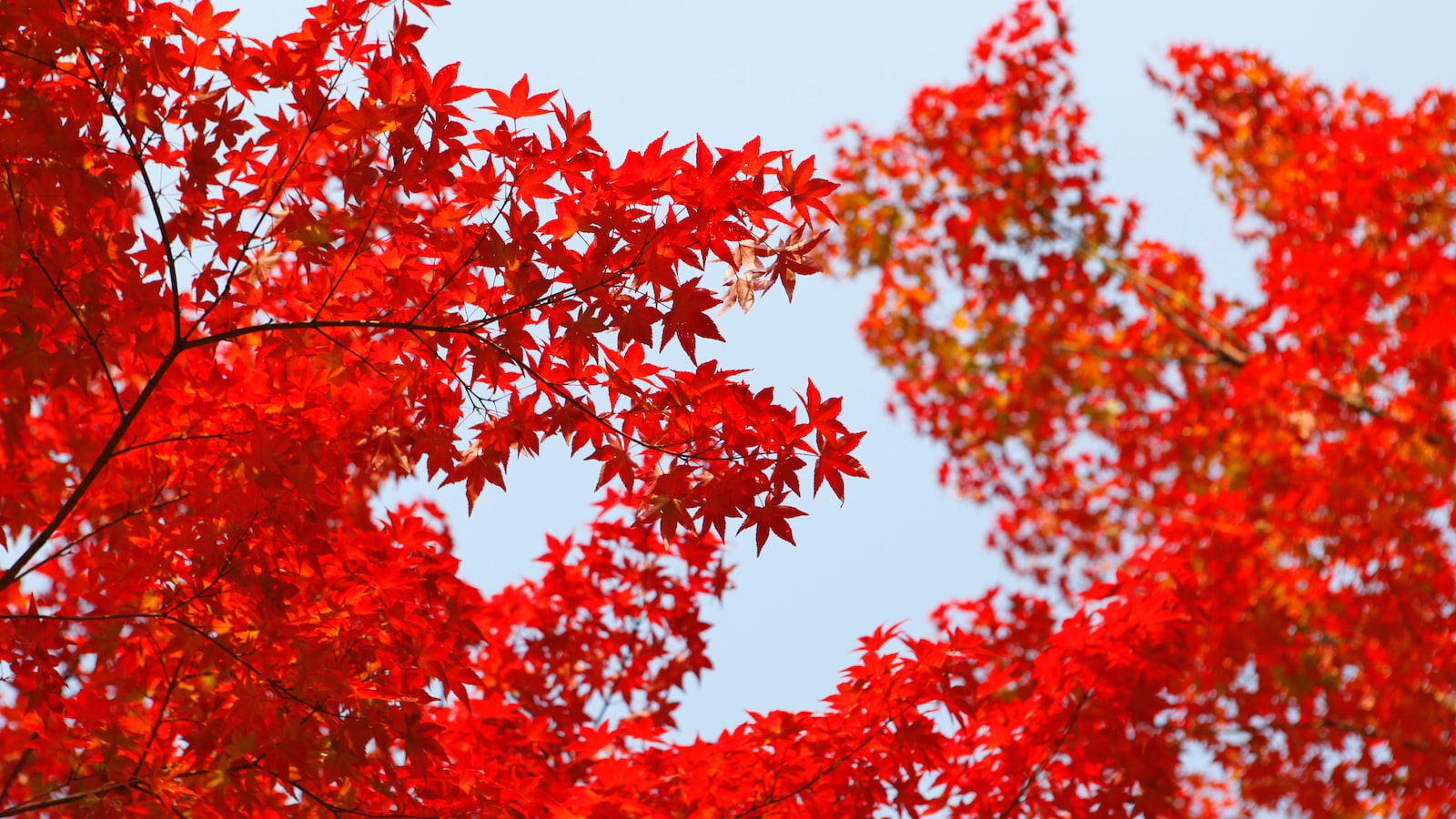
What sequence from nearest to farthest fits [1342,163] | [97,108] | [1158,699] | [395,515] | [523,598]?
[97,108] < [395,515] < [1158,699] < [523,598] < [1342,163]

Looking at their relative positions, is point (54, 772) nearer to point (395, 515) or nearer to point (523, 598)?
point (395, 515)

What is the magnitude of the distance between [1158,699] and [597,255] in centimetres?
288

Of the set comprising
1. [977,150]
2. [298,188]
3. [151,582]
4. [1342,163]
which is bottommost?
[151,582]

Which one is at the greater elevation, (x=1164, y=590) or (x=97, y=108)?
(x=97, y=108)

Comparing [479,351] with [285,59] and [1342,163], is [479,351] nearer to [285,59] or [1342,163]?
[285,59]

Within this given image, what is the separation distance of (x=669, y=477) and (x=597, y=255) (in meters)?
0.59

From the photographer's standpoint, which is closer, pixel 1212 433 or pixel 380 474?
pixel 380 474

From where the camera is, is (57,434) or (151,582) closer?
(151,582)

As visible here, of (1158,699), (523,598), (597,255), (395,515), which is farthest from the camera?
(523,598)

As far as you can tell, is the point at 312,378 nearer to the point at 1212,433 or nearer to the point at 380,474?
the point at 380,474

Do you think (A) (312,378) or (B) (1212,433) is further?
(B) (1212,433)

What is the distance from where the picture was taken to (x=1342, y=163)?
32.2ft

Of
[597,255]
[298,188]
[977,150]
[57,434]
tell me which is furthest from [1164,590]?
[977,150]

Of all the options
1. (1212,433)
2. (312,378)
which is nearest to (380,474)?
(312,378)
